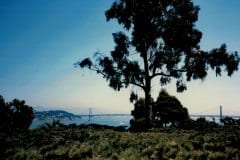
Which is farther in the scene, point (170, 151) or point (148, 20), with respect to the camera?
point (148, 20)

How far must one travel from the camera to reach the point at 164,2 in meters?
29.6

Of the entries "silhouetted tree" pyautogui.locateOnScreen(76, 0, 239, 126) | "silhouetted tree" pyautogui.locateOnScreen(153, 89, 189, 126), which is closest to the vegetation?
"silhouetted tree" pyautogui.locateOnScreen(153, 89, 189, 126)

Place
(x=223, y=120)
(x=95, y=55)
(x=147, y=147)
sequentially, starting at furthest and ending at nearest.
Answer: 1. (x=95, y=55)
2. (x=223, y=120)
3. (x=147, y=147)

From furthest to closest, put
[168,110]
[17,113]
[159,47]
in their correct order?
[17,113], [168,110], [159,47]

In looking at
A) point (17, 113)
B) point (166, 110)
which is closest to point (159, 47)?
point (166, 110)

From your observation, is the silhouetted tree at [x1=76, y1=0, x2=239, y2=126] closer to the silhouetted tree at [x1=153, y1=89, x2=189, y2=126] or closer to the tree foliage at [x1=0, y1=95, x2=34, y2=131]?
the silhouetted tree at [x1=153, y1=89, x2=189, y2=126]

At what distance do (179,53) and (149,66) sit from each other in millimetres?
3237

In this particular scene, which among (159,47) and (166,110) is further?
(166,110)

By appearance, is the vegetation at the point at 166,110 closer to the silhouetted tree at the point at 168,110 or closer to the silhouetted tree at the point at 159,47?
the silhouetted tree at the point at 168,110

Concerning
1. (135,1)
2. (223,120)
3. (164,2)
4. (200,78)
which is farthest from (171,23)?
(223,120)

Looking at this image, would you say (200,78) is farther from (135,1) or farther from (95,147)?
(95,147)

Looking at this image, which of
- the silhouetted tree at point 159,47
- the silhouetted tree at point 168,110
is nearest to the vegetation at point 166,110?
the silhouetted tree at point 168,110

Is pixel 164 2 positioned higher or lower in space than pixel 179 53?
higher

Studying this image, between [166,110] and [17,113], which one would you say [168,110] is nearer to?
[166,110]
